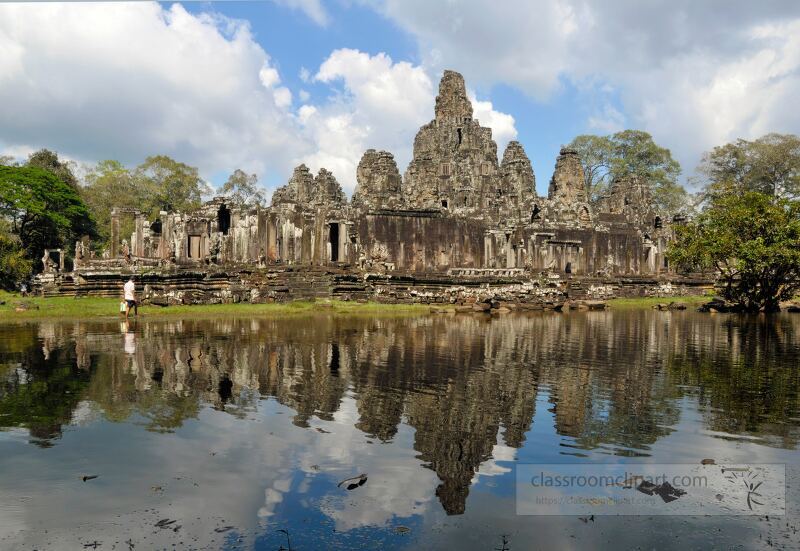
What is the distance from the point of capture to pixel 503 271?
3584cm

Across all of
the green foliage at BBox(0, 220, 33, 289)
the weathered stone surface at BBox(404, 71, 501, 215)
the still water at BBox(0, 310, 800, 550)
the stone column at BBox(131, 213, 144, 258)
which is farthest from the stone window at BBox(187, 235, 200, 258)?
the weathered stone surface at BBox(404, 71, 501, 215)

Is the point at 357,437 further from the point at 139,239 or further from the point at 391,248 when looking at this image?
the point at 139,239

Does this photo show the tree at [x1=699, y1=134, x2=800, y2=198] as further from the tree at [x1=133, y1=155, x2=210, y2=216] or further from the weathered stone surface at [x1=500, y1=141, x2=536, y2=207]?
the tree at [x1=133, y1=155, x2=210, y2=216]

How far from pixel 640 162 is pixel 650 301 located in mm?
36493

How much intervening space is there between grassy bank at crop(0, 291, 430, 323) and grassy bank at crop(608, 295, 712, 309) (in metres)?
13.3

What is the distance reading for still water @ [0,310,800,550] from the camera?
4621 millimetres

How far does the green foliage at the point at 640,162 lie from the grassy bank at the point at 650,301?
29302 mm

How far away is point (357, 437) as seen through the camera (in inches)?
277

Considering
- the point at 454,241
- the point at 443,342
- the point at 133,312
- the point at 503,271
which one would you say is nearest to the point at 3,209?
the point at 133,312

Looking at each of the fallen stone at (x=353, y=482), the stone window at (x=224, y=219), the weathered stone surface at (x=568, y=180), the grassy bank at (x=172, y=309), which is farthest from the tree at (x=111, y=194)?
the fallen stone at (x=353, y=482)

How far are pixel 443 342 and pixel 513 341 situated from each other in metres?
2.09

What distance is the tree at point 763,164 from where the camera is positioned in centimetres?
5569
